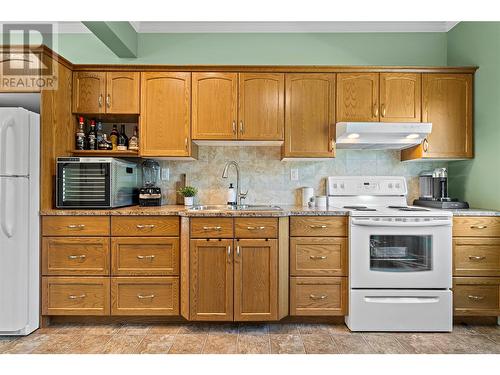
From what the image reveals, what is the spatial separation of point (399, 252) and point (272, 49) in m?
2.20

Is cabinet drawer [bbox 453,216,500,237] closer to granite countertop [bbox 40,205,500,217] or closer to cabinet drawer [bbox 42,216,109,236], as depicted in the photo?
granite countertop [bbox 40,205,500,217]

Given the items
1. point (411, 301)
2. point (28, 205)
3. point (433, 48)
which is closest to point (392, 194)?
point (411, 301)

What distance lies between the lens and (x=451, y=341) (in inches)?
92.6

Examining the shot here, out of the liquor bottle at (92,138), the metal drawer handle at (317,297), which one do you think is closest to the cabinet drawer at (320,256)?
the metal drawer handle at (317,297)

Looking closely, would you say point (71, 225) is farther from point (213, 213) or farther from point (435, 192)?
point (435, 192)

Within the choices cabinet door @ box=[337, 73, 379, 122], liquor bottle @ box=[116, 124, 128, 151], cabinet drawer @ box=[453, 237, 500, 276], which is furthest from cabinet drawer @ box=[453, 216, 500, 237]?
liquor bottle @ box=[116, 124, 128, 151]

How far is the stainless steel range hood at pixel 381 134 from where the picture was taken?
8.78 ft

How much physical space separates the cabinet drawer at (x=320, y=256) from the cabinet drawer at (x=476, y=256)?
86cm

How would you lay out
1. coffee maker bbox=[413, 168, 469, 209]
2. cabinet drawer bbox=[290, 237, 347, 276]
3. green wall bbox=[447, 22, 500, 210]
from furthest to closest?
1. coffee maker bbox=[413, 168, 469, 209]
2. green wall bbox=[447, 22, 500, 210]
3. cabinet drawer bbox=[290, 237, 347, 276]

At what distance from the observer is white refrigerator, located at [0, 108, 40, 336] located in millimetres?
2320

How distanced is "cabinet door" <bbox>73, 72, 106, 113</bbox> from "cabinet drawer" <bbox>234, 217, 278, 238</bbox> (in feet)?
5.15

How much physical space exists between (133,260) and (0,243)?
2.92ft

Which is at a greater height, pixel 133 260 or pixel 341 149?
pixel 341 149
